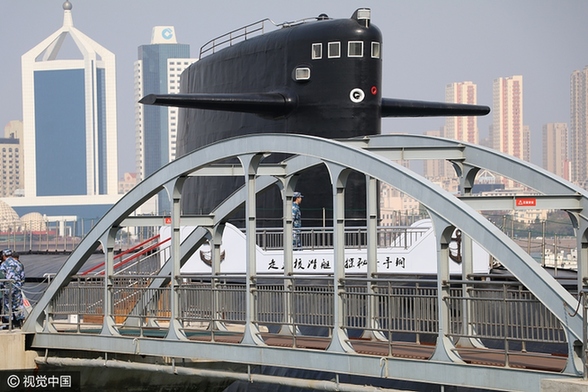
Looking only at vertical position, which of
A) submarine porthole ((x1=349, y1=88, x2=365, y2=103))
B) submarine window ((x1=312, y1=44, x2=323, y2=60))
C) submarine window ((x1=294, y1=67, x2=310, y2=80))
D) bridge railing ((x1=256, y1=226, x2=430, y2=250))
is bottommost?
bridge railing ((x1=256, y1=226, x2=430, y2=250))

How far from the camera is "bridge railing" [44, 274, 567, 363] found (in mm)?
13141

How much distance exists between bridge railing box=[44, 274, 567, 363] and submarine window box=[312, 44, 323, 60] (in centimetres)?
640

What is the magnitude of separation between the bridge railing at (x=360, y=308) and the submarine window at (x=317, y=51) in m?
6.40

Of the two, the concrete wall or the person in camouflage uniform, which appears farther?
the person in camouflage uniform

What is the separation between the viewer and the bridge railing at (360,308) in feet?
43.1

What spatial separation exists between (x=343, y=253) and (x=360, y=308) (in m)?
1.46

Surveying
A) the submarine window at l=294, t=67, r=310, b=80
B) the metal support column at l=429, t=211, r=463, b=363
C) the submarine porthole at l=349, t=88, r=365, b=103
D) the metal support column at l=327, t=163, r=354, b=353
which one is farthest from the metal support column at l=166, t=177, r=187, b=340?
the submarine porthole at l=349, t=88, r=365, b=103

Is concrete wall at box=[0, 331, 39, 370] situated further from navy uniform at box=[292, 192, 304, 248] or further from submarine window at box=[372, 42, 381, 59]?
submarine window at box=[372, 42, 381, 59]

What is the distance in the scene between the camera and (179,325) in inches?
673

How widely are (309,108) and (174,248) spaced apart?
8076 mm

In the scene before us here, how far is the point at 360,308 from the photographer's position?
51.5 feet

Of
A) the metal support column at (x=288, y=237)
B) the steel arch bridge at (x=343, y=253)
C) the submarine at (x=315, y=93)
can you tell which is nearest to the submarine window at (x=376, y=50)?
the submarine at (x=315, y=93)

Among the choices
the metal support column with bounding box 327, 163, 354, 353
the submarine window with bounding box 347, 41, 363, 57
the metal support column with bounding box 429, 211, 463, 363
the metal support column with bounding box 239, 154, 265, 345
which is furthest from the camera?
the submarine window with bounding box 347, 41, 363, 57

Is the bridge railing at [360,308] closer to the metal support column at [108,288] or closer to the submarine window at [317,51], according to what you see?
the metal support column at [108,288]
